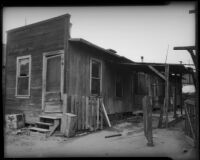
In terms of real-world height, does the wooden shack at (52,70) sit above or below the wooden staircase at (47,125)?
above

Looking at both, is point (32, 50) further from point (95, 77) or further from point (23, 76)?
point (95, 77)

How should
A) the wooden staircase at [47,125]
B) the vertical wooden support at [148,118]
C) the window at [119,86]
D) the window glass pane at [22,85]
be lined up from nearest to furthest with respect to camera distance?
the vertical wooden support at [148,118]
the wooden staircase at [47,125]
the window glass pane at [22,85]
the window at [119,86]

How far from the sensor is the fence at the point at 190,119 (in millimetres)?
6371

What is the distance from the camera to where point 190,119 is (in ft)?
22.2

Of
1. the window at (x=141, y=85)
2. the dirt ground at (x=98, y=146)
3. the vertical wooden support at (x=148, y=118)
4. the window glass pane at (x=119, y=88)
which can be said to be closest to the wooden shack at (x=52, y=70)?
the window glass pane at (x=119, y=88)

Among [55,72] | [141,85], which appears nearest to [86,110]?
[55,72]

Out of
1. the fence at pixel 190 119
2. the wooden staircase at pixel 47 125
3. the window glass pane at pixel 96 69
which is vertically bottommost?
the wooden staircase at pixel 47 125

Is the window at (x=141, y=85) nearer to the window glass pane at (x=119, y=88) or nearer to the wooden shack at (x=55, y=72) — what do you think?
the window glass pane at (x=119, y=88)

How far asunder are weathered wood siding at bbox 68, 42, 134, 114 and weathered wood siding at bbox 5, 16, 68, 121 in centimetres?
97

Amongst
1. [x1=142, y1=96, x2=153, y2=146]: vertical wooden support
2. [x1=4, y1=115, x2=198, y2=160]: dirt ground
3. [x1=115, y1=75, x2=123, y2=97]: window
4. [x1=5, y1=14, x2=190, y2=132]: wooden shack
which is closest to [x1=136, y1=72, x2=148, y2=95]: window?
[x1=115, y1=75, x2=123, y2=97]: window

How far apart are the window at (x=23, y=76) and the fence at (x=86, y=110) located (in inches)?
116

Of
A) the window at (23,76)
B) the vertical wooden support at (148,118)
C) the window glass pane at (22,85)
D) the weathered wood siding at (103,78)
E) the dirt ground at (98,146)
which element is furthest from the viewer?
the window glass pane at (22,85)

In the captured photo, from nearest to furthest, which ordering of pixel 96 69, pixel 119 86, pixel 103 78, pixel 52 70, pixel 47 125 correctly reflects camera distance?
pixel 47 125
pixel 52 70
pixel 96 69
pixel 103 78
pixel 119 86

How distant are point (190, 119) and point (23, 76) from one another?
8040 mm
